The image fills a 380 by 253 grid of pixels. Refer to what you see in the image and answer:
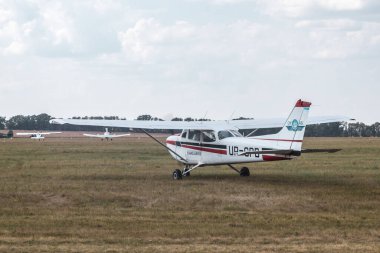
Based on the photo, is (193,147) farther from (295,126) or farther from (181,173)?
(295,126)

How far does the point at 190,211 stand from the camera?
1559 cm

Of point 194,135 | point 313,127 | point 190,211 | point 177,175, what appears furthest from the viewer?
point 313,127

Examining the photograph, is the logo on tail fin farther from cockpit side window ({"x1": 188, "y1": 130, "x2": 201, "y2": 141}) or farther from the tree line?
the tree line

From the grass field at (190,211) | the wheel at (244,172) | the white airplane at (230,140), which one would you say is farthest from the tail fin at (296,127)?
the wheel at (244,172)

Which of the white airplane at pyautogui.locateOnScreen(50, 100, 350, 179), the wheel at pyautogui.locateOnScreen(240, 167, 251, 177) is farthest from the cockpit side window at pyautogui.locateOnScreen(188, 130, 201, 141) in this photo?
the wheel at pyautogui.locateOnScreen(240, 167, 251, 177)

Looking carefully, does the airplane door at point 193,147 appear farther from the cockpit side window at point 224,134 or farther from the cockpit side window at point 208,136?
the cockpit side window at point 224,134

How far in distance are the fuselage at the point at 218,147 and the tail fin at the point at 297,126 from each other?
593 mm

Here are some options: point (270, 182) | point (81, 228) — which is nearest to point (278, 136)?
point (270, 182)

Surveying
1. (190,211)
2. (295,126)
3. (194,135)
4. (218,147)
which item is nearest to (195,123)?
(194,135)

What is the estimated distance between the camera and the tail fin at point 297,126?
811 inches

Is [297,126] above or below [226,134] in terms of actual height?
above

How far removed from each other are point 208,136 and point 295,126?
13.4 feet

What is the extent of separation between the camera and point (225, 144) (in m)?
23.2

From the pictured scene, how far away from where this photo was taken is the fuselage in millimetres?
21922
